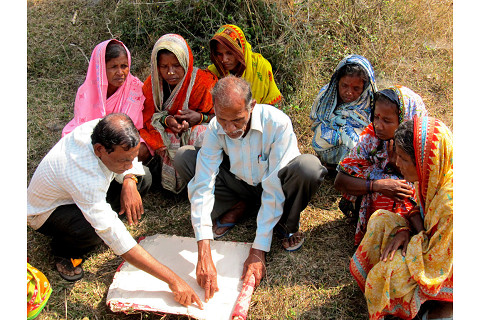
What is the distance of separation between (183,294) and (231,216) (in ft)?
3.13

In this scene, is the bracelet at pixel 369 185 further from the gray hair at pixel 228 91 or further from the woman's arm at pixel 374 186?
the gray hair at pixel 228 91

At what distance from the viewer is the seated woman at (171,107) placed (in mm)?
3381

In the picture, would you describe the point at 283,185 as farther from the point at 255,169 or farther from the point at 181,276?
the point at 181,276

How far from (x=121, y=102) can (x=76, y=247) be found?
1.34 m

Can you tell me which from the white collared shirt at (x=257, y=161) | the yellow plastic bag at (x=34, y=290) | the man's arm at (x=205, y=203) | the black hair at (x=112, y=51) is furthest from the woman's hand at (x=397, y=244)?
the black hair at (x=112, y=51)

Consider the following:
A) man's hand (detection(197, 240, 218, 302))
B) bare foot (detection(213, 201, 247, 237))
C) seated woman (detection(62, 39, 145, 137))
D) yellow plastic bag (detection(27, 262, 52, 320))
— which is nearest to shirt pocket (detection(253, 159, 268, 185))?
bare foot (detection(213, 201, 247, 237))

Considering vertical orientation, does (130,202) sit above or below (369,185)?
below

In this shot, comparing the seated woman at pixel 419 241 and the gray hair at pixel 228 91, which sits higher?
the gray hair at pixel 228 91

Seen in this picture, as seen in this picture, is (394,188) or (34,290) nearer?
(34,290)

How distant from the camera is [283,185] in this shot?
276 centimetres

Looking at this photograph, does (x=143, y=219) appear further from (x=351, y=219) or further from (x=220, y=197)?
(x=351, y=219)

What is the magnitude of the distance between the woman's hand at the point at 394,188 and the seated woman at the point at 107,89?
209cm

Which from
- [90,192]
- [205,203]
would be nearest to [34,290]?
[90,192]

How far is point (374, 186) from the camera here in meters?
2.69
